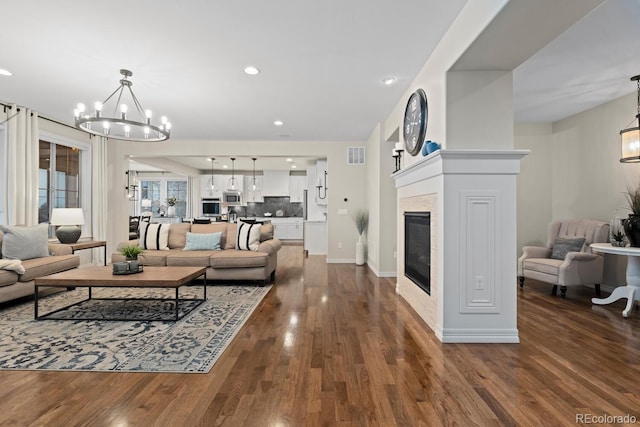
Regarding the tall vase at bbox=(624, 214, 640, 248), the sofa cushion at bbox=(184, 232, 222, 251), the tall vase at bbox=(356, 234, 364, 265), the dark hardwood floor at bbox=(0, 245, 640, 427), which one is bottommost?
the dark hardwood floor at bbox=(0, 245, 640, 427)

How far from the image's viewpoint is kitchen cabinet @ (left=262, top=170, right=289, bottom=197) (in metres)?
11.2

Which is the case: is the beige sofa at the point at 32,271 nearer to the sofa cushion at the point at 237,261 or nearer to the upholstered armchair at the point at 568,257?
the sofa cushion at the point at 237,261

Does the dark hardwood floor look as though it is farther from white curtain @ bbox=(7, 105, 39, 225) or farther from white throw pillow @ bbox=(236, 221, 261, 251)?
white curtain @ bbox=(7, 105, 39, 225)

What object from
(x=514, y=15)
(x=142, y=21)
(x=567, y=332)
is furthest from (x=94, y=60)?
(x=567, y=332)

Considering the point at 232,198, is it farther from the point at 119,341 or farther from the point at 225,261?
the point at 119,341

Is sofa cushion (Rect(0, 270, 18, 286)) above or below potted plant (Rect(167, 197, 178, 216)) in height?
below

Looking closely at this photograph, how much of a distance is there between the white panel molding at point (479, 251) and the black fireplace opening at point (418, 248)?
0.45 m

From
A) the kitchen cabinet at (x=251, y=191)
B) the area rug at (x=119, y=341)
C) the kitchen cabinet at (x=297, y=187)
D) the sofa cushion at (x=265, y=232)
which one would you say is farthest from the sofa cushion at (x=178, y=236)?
the kitchen cabinet at (x=251, y=191)

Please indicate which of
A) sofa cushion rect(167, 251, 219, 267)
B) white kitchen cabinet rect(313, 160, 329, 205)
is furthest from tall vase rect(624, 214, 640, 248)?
white kitchen cabinet rect(313, 160, 329, 205)

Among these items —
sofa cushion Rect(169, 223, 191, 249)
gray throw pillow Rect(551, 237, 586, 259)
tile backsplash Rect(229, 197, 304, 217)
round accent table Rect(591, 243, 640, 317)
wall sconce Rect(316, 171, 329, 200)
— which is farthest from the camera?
tile backsplash Rect(229, 197, 304, 217)

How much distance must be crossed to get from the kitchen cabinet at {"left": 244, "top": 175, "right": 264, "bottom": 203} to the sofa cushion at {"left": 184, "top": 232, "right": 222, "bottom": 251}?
636cm

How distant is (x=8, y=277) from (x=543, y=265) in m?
6.44

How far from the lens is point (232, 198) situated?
1162 centimetres

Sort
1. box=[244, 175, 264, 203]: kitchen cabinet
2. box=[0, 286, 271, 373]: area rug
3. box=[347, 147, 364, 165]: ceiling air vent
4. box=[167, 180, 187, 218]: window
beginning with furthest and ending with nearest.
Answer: box=[167, 180, 187, 218]: window
box=[244, 175, 264, 203]: kitchen cabinet
box=[347, 147, 364, 165]: ceiling air vent
box=[0, 286, 271, 373]: area rug
